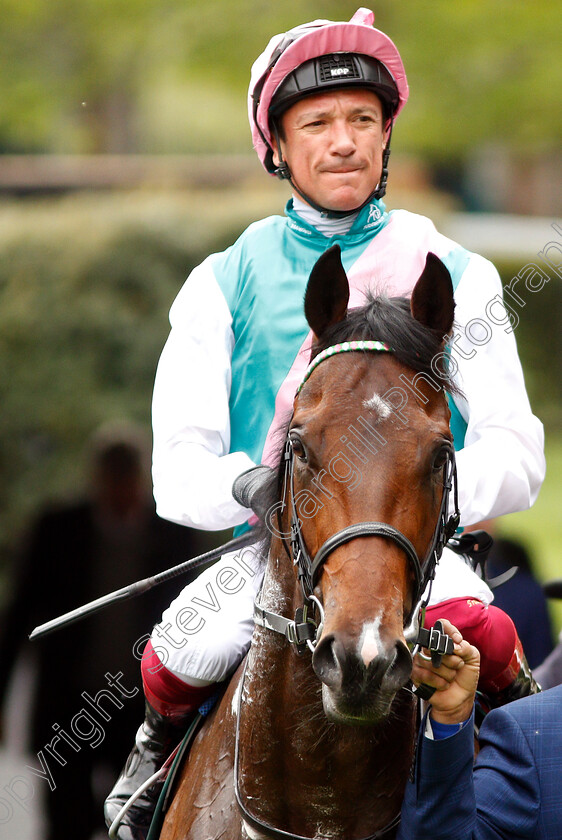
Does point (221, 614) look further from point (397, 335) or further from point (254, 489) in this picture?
point (397, 335)

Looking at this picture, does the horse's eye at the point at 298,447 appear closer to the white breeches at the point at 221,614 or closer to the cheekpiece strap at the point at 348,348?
the cheekpiece strap at the point at 348,348

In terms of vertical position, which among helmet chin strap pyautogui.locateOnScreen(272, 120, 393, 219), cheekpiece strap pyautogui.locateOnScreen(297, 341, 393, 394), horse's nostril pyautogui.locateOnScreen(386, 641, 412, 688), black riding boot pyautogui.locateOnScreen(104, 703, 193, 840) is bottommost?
black riding boot pyautogui.locateOnScreen(104, 703, 193, 840)

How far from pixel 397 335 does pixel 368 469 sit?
0.33 metres

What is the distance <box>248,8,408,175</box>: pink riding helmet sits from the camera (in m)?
2.74

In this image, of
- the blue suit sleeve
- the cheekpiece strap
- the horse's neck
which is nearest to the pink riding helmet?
the cheekpiece strap

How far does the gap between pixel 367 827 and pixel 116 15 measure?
26.2 ft

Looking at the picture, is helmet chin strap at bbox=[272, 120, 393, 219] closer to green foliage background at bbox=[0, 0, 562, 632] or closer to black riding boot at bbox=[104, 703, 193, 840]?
black riding boot at bbox=[104, 703, 193, 840]

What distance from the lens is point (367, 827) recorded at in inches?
86.0

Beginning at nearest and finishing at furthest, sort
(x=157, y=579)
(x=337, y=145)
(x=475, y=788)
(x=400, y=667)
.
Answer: (x=400, y=667) → (x=475, y=788) → (x=157, y=579) → (x=337, y=145)

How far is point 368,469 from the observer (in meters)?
1.94

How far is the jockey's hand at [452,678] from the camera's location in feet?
6.50

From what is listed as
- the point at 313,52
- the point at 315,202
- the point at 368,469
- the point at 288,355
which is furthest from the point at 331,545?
the point at 313,52

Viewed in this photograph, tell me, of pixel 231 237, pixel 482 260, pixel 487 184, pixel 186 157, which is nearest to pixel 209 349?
pixel 482 260

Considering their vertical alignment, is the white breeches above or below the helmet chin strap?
below
